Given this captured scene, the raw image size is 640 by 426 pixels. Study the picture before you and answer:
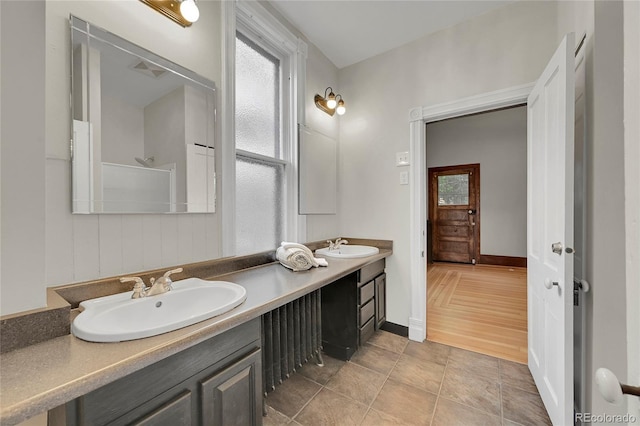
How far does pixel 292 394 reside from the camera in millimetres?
1635

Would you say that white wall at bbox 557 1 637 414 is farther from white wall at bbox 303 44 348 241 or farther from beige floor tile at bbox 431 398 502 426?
white wall at bbox 303 44 348 241

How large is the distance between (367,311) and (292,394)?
0.83 metres

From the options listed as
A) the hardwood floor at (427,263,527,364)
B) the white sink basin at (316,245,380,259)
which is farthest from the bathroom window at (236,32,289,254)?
the hardwood floor at (427,263,527,364)

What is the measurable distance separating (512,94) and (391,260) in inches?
64.2

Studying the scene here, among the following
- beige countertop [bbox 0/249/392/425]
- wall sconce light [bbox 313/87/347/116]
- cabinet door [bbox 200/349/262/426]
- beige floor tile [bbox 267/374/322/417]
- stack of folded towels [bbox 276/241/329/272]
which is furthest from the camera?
wall sconce light [bbox 313/87/347/116]

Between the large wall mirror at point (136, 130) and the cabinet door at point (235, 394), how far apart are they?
33.0 inches

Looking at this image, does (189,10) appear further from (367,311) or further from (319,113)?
(367,311)

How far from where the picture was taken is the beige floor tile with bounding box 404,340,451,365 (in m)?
2.00

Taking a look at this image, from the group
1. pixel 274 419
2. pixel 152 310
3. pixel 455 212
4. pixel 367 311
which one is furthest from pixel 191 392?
pixel 455 212

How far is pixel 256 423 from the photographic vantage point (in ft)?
3.50

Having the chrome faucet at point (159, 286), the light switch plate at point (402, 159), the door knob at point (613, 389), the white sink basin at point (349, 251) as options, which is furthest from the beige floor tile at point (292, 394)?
the light switch plate at point (402, 159)

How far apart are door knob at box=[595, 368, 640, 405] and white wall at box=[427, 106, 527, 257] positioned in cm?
540

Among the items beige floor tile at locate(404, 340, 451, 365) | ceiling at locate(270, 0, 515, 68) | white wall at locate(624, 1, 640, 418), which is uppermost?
ceiling at locate(270, 0, 515, 68)

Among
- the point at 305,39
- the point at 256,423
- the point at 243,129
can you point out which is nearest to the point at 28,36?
the point at 243,129
